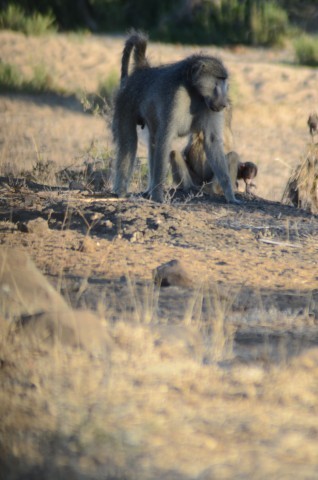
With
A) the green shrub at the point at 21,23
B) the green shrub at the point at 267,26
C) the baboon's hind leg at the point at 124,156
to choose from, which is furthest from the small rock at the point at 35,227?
the green shrub at the point at 267,26

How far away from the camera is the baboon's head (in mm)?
7730

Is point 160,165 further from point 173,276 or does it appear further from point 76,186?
point 173,276

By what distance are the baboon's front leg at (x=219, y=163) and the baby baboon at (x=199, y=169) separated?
0.96 feet

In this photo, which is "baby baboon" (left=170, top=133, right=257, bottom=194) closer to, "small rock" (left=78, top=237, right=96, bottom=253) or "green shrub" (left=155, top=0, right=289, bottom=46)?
"small rock" (left=78, top=237, right=96, bottom=253)

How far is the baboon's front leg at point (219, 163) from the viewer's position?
8.00m

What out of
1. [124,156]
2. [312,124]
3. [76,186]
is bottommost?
[76,186]

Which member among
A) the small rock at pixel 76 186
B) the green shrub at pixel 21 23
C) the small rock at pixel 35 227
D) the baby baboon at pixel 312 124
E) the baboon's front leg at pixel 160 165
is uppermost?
the green shrub at pixel 21 23

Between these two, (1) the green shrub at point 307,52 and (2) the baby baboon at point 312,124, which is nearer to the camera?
(2) the baby baboon at point 312,124

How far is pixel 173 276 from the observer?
5293 mm

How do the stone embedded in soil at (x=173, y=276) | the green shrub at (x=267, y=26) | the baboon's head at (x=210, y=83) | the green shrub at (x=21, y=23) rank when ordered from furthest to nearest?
the green shrub at (x=267, y=26)
the green shrub at (x=21, y=23)
the baboon's head at (x=210, y=83)
the stone embedded in soil at (x=173, y=276)

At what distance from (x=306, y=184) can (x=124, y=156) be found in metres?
1.70

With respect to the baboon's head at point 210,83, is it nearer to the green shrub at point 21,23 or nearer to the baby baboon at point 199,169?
the baby baboon at point 199,169

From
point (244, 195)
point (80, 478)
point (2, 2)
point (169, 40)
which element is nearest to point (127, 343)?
point (80, 478)

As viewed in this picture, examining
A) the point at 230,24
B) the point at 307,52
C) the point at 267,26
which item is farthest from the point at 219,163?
the point at 230,24
